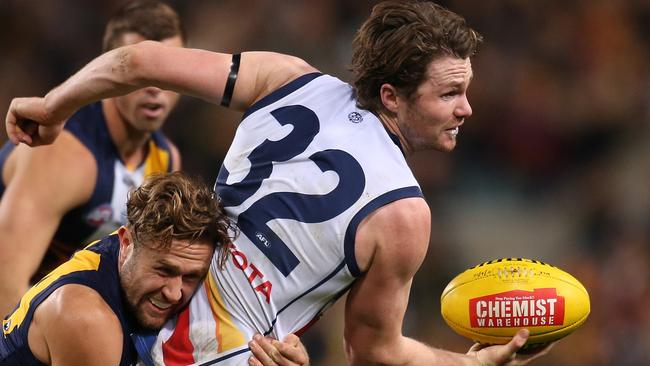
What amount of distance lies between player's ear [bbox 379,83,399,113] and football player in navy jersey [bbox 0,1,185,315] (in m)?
1.44

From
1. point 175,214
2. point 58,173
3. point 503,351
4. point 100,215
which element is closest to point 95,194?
point 100,215

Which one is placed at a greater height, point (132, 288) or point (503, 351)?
point (132, 288)

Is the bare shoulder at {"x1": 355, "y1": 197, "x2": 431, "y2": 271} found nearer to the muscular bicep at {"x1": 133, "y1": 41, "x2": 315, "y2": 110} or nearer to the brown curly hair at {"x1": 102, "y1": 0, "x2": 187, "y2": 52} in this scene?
the muscular bicep at {"x1": 133, "y1": 41, "x2": 315, "y2": 110}

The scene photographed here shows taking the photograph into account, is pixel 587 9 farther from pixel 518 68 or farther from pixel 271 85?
pixel 271 85

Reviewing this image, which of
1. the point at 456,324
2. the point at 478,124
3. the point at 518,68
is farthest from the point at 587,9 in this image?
the point at 456,324

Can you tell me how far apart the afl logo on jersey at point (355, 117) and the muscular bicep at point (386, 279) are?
367 mm

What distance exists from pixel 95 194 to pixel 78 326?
1.46m

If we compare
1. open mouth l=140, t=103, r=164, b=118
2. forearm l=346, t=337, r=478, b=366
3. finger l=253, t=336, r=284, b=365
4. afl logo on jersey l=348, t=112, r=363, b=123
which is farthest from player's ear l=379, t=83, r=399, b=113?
open mouth l=140, t=103, r=164, b=118

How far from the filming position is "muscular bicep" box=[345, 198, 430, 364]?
10.9 feet

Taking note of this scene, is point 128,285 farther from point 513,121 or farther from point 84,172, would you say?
point 513,121

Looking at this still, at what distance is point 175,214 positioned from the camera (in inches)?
131

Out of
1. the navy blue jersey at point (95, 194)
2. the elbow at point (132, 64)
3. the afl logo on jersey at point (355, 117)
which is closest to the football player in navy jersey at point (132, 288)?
the elbow at point (132, 64)

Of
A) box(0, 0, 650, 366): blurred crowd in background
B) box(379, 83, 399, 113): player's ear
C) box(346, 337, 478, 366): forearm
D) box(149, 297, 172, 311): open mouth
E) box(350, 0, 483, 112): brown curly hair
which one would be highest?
box(350, 0, 483, 112): brown curly hair

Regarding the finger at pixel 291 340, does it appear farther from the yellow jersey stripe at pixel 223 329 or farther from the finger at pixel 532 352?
the finger at pixel 532 352
